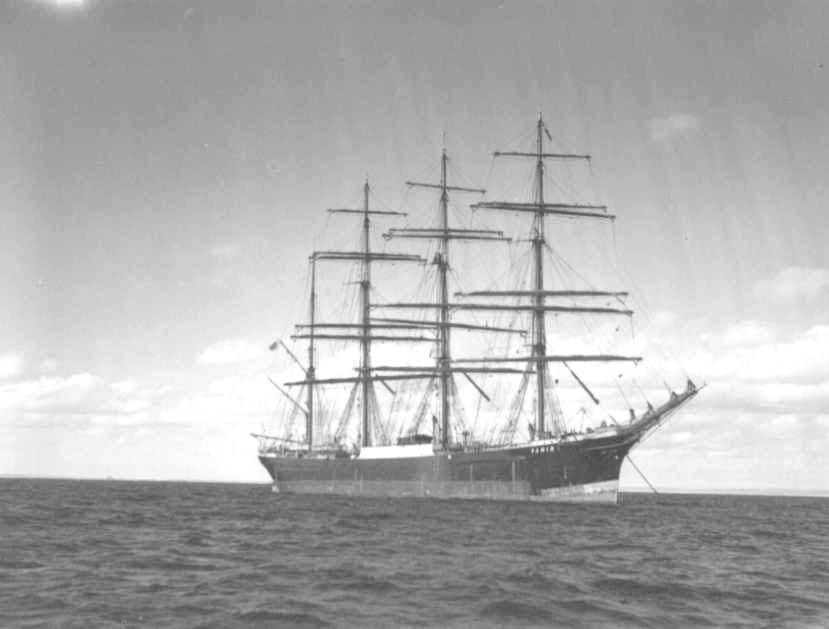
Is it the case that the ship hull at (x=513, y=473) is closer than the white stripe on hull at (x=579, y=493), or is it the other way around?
the ship hull at (x=513, y=473)

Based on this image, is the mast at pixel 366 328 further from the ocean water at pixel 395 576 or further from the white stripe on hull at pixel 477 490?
the ocean water at pixel 395 576

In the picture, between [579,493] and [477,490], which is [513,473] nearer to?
[477,490]

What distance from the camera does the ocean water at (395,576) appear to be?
1694 cm

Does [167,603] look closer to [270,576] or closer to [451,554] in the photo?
[270,576]

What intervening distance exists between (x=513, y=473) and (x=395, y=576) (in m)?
41.4

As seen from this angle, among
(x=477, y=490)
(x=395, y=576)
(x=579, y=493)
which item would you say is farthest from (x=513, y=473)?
(x=395, y=576)

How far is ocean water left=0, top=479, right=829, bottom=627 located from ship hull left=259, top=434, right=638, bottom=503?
21.4 metres

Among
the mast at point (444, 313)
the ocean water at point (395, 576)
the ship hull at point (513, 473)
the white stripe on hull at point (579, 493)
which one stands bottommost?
the ocean water at point (395, 576)

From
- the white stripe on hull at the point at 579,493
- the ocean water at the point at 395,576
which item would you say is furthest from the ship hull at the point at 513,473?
the ocean water at the point at 395,576

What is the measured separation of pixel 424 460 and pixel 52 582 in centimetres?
5069

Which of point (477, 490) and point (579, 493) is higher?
point (477, 490)

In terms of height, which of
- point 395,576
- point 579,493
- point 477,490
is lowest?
point 395,576

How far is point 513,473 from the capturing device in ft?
203

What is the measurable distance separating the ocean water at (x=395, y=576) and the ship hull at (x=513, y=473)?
21390mm
